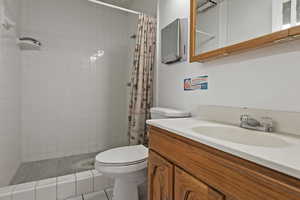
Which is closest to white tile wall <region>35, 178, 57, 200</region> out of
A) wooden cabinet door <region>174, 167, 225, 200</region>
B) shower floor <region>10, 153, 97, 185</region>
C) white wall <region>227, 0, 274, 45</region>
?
shower floor <region>10, 153, 97, 185</region>

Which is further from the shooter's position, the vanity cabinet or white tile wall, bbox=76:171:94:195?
white tile wall, bbox=76:171:94:195

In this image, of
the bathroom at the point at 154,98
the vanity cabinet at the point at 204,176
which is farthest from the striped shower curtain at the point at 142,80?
the vanity cabinet at the point at 204,176

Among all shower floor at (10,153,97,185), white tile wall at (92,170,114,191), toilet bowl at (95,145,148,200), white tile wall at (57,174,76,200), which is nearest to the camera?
toilet bowl at (95,145,148,200)

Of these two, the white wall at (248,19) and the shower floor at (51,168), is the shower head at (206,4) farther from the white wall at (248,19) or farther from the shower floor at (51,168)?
the shower floor at (51,168)

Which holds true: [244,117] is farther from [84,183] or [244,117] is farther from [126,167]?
[84,183]

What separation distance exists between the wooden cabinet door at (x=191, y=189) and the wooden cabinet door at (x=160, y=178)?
0.05 m

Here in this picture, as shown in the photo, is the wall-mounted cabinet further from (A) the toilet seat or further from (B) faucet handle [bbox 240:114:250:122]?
(A) the toilet seat

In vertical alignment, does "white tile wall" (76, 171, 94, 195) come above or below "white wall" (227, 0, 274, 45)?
below

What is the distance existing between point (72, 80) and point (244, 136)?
224cm

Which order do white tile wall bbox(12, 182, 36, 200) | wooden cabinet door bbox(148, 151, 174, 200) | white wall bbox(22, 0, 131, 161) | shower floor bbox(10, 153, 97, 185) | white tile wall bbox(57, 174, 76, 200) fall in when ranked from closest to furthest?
1. wooden cabinet door bbox(148, 151, 174, 200)
2. white tile wall bbox(12, 182, 36, 200)
3. white tile wall bbox(57, 174, 76, 200)
4. shower floor bbox(10, 153, 97, 185)
5. white wall bbox(22, 0, 131, 161)

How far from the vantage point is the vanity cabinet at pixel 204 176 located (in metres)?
0.41

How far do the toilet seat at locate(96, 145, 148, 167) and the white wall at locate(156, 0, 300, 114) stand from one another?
0.55m

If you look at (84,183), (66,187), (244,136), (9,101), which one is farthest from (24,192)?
(244,136)

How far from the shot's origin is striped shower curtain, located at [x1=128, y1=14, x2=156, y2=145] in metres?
1.72
